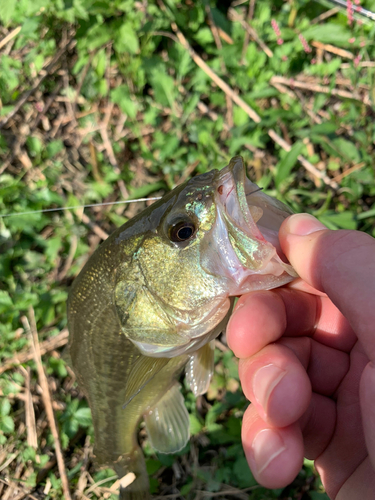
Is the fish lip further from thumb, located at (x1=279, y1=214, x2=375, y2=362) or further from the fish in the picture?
thumb, located at (x1=279, y1=214, x2=375, y2=362)

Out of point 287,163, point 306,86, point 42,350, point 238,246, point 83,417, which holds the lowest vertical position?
point 83,417

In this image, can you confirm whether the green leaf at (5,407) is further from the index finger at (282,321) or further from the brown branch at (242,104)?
the brown branch at (242,104)

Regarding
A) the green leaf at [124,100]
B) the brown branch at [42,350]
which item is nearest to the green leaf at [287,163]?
the green leaf at [124,100]

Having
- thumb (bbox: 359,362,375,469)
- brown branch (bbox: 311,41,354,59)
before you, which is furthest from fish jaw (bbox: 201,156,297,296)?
brown branch (bbox: 311,41,354,59)

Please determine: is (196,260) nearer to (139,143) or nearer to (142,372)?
(142,372)

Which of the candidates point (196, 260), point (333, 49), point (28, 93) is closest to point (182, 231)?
point (196, 260)

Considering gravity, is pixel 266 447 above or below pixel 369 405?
below
